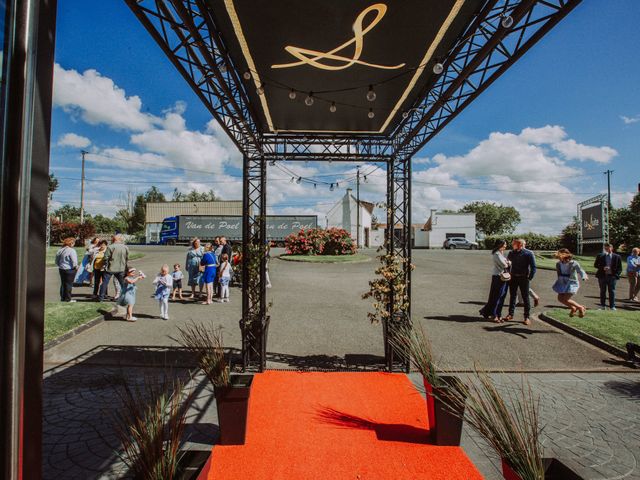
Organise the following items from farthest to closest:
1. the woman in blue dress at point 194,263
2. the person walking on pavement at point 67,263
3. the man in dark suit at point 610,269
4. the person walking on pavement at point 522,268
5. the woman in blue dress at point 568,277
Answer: the woman in blue dress at point 194,263 → the man in dark suit at point 610,269 → the person walking on pavement at point 67,263 → the person walking on pavement at point 522,268 → the woman in blue dress at point 568,277

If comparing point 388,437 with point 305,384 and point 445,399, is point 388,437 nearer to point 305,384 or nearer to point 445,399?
point 445,399

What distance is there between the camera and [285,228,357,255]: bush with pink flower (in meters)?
28.6

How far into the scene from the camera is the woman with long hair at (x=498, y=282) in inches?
360

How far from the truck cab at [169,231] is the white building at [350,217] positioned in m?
20.3

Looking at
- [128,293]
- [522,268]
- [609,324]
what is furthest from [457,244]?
[128,293]

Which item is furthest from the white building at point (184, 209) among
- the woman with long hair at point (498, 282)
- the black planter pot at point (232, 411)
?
the black planter pot at point (232, 411)

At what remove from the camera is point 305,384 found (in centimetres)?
570

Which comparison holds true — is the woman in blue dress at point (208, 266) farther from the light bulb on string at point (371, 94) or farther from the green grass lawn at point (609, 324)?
the green grass lawn at point (609, 324)

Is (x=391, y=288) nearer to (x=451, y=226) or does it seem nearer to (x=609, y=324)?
(x=609, y=324)

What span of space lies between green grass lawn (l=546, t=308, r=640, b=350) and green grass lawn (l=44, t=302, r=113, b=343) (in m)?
11.8

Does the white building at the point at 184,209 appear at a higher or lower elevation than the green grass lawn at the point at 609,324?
higher

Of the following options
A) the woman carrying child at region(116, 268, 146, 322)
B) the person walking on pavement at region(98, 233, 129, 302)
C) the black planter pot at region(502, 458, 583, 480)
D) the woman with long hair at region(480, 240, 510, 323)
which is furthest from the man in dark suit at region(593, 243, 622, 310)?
the person walking on pavement at region(98, 233, 129, 302)

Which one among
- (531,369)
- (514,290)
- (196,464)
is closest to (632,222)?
(514,290)

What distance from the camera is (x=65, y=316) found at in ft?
28.2
